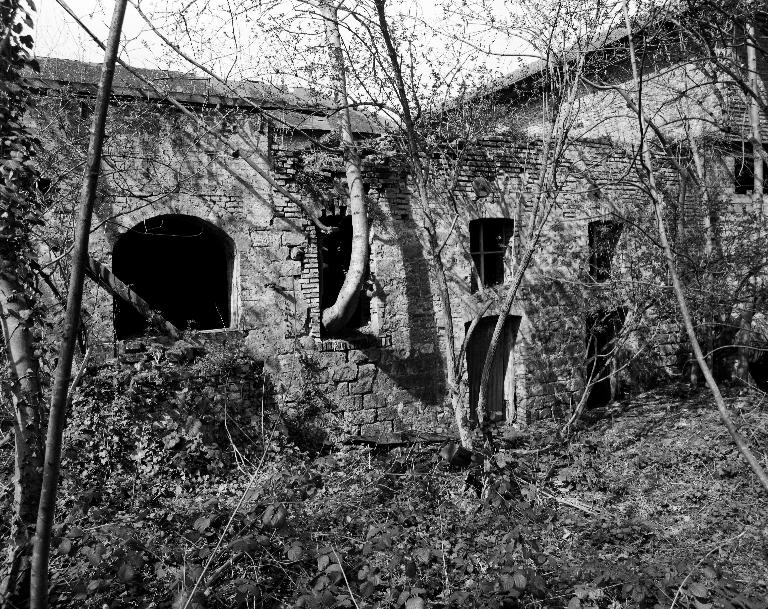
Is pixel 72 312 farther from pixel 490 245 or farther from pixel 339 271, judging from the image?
pixel 490 245

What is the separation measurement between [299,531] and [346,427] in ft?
9.76

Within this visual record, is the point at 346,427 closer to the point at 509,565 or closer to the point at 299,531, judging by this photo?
the point at 299,531

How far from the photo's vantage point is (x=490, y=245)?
30.6ft

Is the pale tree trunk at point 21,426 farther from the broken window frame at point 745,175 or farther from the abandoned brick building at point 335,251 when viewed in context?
the broken window frame at point 745,175

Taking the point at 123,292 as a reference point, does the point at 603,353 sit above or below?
below

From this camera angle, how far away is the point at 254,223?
7551mm

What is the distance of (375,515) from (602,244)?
6.36m

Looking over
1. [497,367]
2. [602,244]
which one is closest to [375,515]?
[497,367]

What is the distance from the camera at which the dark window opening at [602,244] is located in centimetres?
995

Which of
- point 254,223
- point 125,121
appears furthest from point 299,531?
point 125,121

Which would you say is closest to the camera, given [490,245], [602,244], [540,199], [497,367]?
[540,199]

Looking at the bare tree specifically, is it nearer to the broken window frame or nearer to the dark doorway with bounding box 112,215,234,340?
the dark doorway with bounding box 112,215,234,340

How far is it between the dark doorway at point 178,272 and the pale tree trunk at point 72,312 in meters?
5.01

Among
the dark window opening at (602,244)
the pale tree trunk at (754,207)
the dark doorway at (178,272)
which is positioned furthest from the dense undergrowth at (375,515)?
the dark window opening at (602,244)
